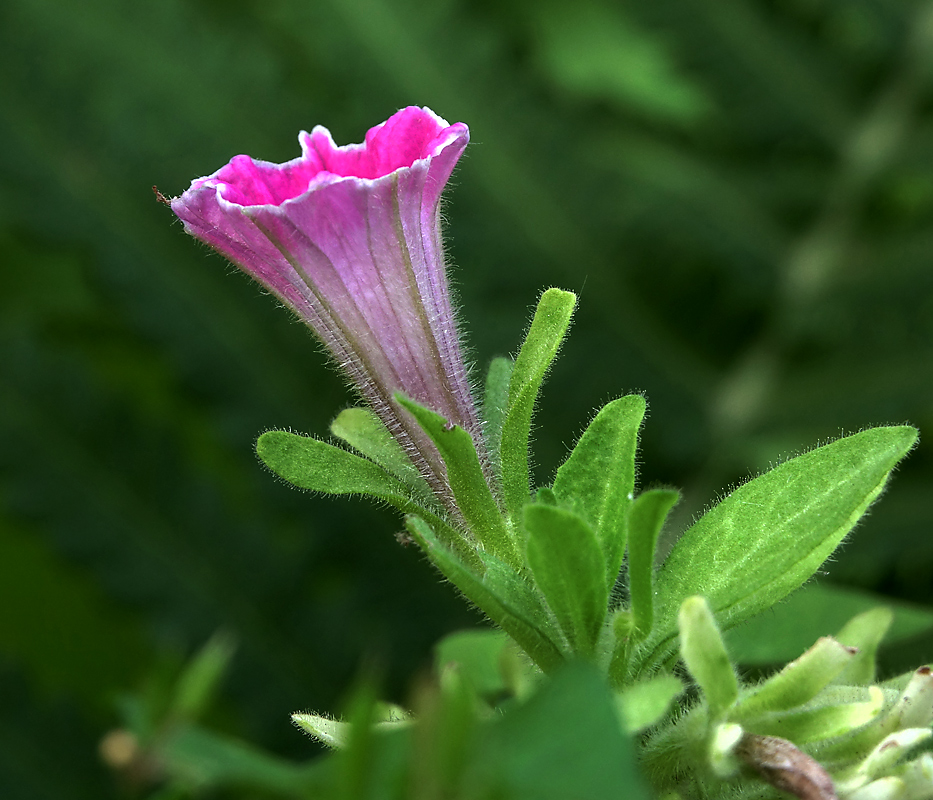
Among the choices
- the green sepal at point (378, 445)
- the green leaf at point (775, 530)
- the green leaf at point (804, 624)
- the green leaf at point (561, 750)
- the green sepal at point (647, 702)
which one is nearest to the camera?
the green leaf at point (561, 750)

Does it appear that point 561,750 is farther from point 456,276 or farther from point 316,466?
point 456,276

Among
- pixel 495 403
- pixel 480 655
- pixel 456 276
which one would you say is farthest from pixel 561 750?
pixel 456 276

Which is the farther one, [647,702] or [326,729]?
[326,729]

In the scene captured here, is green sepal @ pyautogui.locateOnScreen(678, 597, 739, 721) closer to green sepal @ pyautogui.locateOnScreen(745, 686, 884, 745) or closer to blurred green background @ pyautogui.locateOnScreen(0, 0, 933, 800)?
green sepal @ pyautogui.locateOnScreen(745, 686, 884, 745)

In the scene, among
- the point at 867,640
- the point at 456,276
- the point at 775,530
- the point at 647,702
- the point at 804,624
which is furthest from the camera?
the point at 456,276

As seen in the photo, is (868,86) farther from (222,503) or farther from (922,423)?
(222,503)

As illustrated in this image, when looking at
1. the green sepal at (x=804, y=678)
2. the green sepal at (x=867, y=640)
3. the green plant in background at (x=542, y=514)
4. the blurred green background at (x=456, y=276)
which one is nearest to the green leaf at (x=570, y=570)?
the green plant in background at (x=542, y=514)

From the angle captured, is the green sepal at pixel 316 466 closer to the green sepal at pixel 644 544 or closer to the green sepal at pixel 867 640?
the green sepal at pixel 644 544
